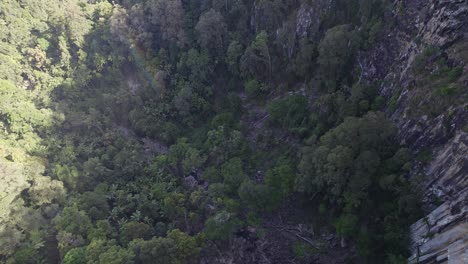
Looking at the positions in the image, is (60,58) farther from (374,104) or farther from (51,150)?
(374,104)

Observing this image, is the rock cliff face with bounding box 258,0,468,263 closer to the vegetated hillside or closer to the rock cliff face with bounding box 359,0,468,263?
→ the rock cliff face with bounding box 359,0,468,263

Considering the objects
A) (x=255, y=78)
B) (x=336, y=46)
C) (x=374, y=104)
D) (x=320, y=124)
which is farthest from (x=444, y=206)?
(x=255, y=78)

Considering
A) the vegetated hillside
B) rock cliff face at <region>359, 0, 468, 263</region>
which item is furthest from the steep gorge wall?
the vegetated hillside

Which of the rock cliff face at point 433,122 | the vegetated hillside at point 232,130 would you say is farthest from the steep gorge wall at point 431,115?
the vegetated hillside at point 232,130

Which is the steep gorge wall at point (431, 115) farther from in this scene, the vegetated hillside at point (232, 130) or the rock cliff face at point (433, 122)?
the vegetated hillside at point (232, 130)

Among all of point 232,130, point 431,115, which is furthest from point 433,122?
point 232,130
